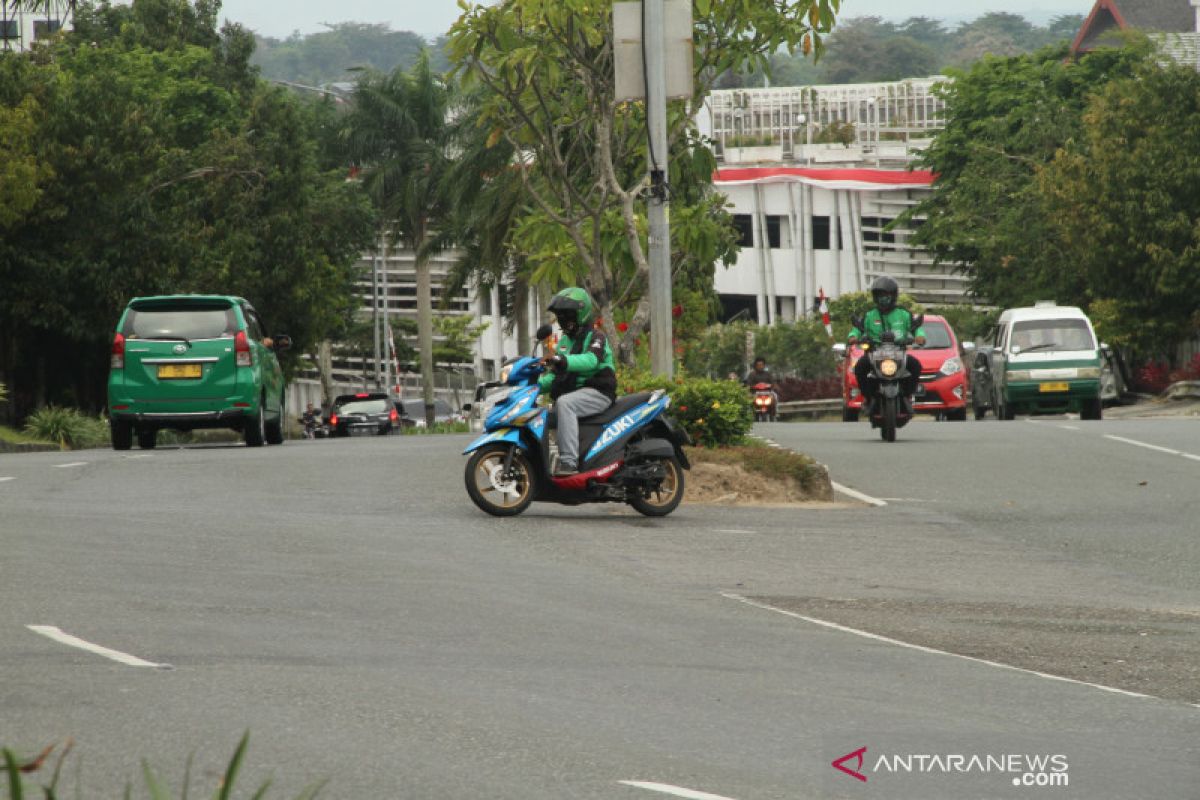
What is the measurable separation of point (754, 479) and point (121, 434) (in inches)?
406

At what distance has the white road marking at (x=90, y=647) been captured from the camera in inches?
340

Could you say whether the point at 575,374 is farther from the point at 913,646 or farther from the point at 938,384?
the point at 938,384

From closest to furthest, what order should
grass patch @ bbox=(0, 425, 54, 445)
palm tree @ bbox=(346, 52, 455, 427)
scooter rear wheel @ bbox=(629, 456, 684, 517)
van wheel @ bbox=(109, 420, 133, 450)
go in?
scooter rear wheel @ bbox=(629, 456, 684, 517) < van wheel @ bbox=(109, 420, 133, 450) < grass patch @ bbox=(0, 425, 54, 445) < palm tree @ bbox=(346, 52, 455, 427)

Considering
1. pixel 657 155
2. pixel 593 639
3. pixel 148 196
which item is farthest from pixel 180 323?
pixel 148 196

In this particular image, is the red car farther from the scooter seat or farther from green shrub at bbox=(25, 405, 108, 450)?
the scooter seat

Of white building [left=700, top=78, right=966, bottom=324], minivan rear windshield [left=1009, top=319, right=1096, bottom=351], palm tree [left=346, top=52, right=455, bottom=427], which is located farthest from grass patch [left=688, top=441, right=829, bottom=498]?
white building [left=700, top=78, right=966, bottom=324]

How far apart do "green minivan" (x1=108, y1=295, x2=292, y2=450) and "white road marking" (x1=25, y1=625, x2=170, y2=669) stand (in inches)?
569

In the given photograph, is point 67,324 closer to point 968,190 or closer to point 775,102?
point 968,190

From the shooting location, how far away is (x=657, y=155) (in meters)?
19.7

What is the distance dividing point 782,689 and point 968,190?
51.5 meters

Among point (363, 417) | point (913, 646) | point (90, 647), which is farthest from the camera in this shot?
point (363, 417)

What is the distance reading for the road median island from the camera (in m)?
17.7

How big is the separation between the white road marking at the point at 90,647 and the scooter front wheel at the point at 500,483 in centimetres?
588

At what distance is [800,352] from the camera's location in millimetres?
65688
